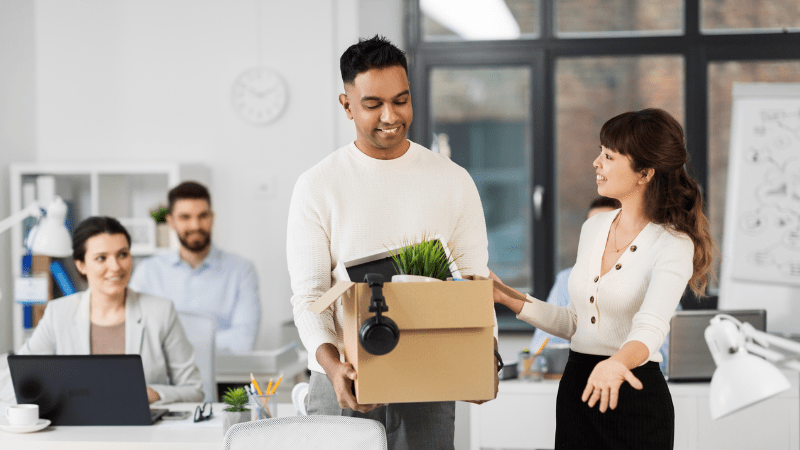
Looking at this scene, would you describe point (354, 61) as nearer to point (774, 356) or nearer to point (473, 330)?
point (473, 330)

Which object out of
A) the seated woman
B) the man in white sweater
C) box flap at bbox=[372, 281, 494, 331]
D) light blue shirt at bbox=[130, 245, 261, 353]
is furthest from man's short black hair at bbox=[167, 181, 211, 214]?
box flap at bbox=[372, 281, 494, 331]

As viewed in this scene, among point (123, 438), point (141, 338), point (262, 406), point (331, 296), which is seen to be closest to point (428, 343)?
point (331, 296)

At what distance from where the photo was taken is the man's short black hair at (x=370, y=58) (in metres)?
1.47

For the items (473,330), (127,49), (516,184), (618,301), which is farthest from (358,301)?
(127,49)

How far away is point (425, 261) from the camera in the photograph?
137cm

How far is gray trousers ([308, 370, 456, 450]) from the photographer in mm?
1572

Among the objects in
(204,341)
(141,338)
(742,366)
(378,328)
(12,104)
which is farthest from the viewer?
(12,104)

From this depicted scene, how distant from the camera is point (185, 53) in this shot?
4.43 metres

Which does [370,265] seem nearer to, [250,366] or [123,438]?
[123,438]

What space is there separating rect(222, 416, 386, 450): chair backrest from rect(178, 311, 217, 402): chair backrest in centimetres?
149

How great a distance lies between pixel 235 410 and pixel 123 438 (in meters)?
0.30

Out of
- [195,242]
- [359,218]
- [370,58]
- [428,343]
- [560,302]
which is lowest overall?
[560,302]

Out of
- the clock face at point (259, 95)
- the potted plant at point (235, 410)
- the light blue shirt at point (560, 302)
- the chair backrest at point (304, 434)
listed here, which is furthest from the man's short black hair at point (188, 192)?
the chair backrest at point (304, 434)

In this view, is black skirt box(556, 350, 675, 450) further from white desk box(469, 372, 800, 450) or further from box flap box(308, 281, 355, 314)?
white desk box(469, 372, 800, 450)
